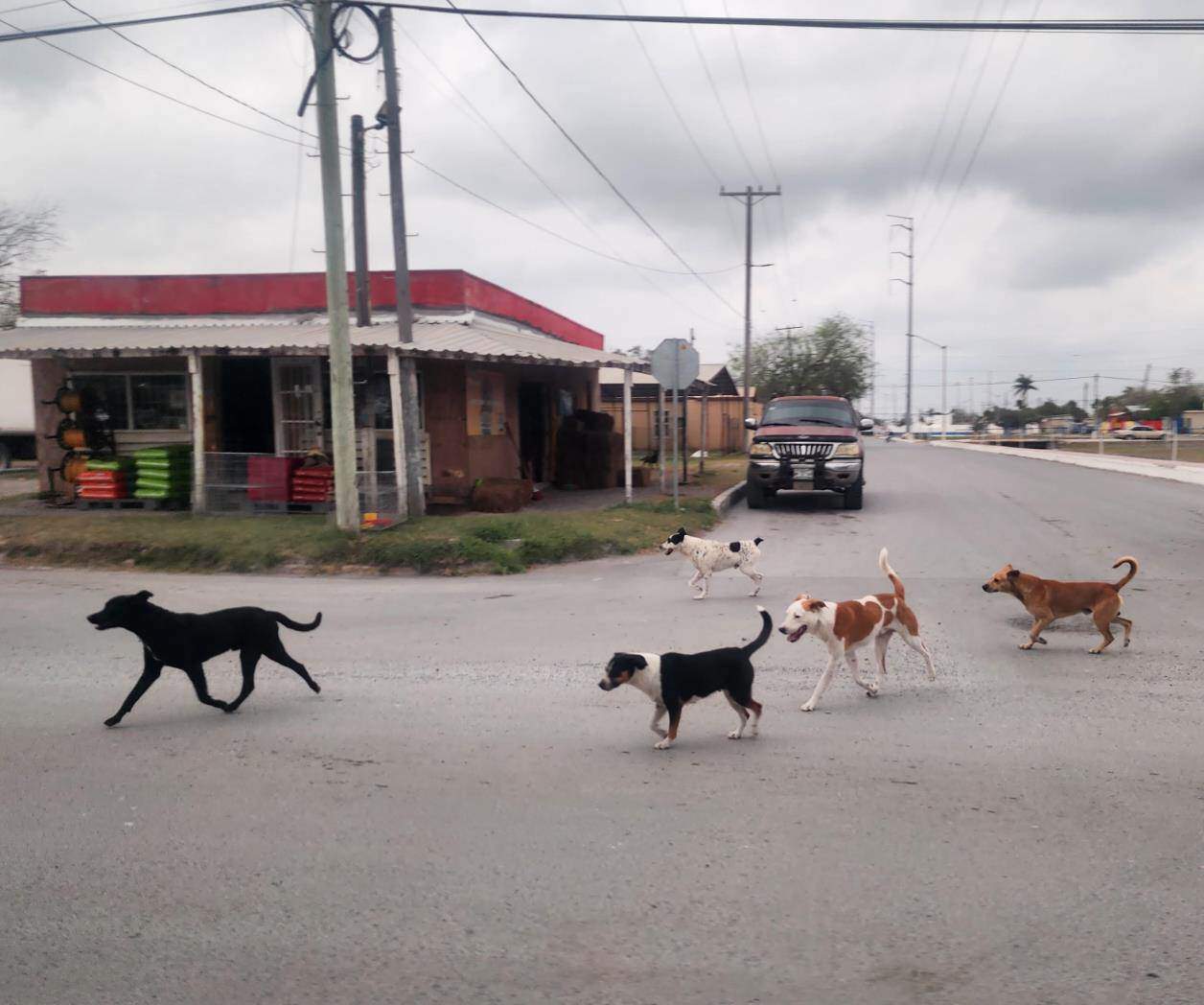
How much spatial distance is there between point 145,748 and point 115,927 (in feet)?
7.43

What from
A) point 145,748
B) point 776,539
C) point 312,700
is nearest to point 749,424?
point 776,539

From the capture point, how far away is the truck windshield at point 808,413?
19719mm

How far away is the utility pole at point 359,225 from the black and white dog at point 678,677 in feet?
44.6

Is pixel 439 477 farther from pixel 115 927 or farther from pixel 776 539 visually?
pixel 115 927

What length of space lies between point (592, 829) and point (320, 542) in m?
9.70

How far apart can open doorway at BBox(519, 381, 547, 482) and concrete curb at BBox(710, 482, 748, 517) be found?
4.46m

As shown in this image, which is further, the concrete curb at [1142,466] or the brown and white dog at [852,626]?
the concrete curb at [1142,466]

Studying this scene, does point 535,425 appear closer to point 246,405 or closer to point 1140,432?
point 246,405

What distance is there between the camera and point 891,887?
407 cm

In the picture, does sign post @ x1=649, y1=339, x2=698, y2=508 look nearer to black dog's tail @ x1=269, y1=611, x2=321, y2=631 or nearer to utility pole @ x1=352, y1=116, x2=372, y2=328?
utility pole @ x1=352, y1=116, x2=372, y2=328

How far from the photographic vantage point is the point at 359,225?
58.1ft

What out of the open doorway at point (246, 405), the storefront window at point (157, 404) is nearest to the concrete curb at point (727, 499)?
the open doorway at point (246, 405)

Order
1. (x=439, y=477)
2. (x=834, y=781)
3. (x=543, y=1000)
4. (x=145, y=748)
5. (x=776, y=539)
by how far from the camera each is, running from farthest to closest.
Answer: (x=439, y=477) → (x=776, y=539) → (x=145, y=748) → (x=834, y=781) → (x=543, y=1000)

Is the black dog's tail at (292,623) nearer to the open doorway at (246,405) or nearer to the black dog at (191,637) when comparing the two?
the black dog at (191,637)
